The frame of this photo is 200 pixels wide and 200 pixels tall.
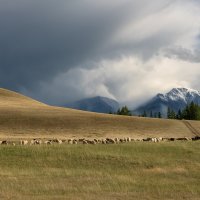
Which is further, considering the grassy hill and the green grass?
the grassy hill

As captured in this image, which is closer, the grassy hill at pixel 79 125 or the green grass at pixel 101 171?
the green grass at pixel 101 171

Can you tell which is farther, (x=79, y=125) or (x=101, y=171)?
(x=79, y=125)

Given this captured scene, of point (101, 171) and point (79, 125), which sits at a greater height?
point (79, 125)

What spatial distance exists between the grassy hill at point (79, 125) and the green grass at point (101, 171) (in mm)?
27133

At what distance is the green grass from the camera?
25.7 metres

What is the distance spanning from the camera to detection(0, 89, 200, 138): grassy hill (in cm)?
6869

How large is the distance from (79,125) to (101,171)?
142ft

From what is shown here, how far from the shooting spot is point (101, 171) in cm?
3206

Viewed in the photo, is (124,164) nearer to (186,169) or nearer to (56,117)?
(186,169)

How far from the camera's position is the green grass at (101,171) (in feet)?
84.3

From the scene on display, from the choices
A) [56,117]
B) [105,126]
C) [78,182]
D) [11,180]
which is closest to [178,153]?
[78,182]

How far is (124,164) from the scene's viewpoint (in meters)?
34.3

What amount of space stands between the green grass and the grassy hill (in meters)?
27.1

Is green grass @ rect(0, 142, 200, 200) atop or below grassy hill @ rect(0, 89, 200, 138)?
below
